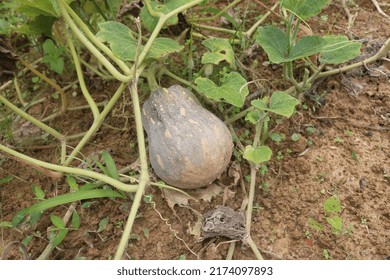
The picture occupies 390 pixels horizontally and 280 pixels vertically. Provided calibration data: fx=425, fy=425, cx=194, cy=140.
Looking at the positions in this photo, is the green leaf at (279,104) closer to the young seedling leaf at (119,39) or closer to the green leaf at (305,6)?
the green leaf at (305,6)

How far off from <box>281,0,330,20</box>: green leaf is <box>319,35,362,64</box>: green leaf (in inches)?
4.8

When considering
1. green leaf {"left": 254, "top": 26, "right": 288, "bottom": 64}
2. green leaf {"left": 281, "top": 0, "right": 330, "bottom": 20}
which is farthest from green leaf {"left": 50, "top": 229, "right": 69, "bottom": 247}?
green leaf {"left": 281, "top": 0, "right": 330, "bottom": 20}

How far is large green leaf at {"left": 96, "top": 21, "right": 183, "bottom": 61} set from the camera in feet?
4.73

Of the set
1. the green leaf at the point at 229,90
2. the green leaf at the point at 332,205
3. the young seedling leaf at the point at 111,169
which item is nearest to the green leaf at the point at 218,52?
the green leaf at the point at 229,90

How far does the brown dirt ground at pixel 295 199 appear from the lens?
1478 millimetres

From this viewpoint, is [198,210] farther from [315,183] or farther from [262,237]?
[315,183]

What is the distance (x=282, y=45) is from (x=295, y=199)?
0.57 meters

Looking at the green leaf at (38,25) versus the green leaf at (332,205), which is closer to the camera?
the green leaf at (332,205)

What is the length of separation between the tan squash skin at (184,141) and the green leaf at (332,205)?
0.38m

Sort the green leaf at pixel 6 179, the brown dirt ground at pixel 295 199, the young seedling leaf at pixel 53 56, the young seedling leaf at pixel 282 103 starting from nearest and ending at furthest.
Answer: the young seedling leaf at pixel 282 103
the brown dirt ground at pixel 295 199
the green leaf at pixel 6 179
the young seedling leaf at pixel 53 56

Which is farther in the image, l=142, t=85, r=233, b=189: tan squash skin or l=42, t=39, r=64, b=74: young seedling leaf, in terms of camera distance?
l=42, t=39, r=64, b=74: young seedling leaf

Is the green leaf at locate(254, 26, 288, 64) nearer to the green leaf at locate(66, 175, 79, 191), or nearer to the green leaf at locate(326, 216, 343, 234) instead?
the green leaf at locate(326, 216, 343, 234)

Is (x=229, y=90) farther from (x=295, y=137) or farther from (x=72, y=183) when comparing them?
(x=72, y=183)

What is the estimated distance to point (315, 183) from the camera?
1.59 m
